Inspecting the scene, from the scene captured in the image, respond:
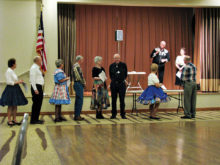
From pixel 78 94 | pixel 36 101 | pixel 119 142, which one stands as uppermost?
pixel 78 94

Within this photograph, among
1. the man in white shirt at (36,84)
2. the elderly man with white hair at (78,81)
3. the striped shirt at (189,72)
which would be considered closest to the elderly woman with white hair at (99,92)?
the elderly man with white hair at (78,81)

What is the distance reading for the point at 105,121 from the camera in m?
6.88

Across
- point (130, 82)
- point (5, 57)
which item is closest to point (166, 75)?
point (130, 82)

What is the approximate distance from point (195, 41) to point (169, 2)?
6.25ft

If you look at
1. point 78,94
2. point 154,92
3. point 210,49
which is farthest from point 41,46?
point 210,49

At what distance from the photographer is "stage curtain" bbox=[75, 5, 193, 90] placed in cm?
1023

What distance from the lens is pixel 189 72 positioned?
7.09m

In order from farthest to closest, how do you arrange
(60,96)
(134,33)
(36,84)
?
1. (134,33)
2. (60,96)
3. (36,84)

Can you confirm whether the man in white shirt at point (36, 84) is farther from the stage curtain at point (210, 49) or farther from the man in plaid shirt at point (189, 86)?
the stage curtain at point (210, 49)

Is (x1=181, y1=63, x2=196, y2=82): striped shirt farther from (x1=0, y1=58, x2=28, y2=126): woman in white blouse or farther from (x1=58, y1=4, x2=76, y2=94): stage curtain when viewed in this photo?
(x1=0, y1=58, x2=28, y2=126): woman in white blouse

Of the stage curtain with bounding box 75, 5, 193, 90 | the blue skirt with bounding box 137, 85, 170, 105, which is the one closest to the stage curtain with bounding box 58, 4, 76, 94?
the stage curtain with bounding box 75, 5, 193, 90

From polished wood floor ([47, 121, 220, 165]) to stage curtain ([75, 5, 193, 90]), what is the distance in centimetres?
444

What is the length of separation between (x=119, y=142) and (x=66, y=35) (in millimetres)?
4862

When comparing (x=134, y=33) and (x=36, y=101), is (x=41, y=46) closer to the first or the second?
(x=36, y=101)
